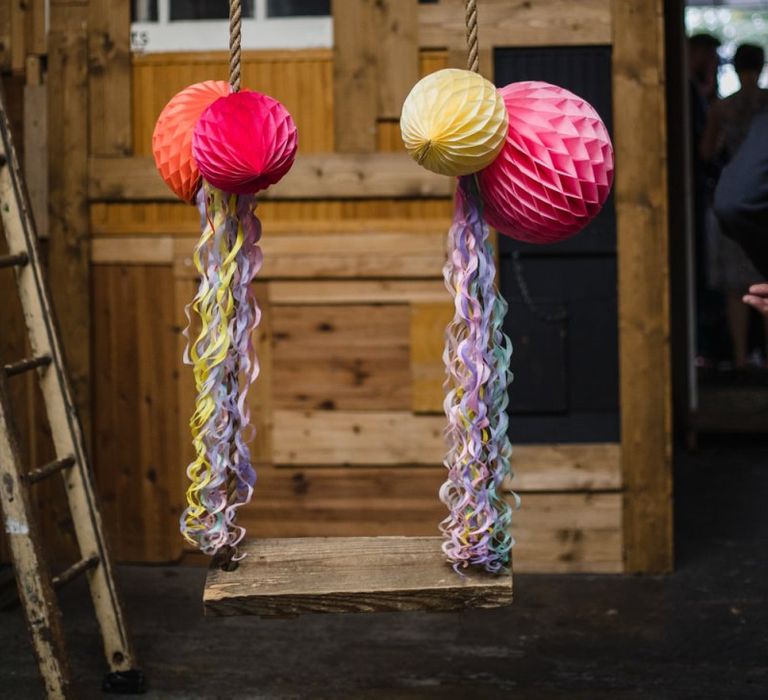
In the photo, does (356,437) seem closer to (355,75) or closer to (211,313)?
(355,75)

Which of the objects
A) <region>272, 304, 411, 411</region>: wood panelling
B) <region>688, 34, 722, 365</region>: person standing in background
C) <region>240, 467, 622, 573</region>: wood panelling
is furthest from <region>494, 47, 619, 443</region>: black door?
<region>688, 34, 722, 365</region>: person standing in background

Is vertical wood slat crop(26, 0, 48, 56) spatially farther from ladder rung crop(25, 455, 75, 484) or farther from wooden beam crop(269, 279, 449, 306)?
ladder rung crop(25, 455, 75, 484)

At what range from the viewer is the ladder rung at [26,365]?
3.05 metres

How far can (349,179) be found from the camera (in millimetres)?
4066

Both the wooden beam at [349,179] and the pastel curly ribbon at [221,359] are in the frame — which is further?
the wooden beam at [349,179]

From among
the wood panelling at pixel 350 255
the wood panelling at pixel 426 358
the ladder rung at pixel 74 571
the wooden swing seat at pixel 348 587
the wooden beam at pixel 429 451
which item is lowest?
the ladder rung at pixel 74 571

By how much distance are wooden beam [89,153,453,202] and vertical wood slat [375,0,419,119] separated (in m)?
0.17

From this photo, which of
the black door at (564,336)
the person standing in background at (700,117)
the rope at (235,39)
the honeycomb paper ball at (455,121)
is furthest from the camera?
the person standing in background at (700,117)

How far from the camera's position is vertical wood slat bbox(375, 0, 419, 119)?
4020 millimetres

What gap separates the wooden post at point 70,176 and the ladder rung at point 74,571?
101 centimetres

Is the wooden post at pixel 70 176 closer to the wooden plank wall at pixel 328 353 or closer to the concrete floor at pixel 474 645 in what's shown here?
the wooden plank wall at pixel 328 353

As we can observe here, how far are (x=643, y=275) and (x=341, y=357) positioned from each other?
1.00 meters

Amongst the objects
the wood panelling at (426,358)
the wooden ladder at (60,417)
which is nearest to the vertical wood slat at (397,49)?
the wood panelling at (426,358)

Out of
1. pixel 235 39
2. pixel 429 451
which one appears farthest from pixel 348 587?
pixel 429 451
